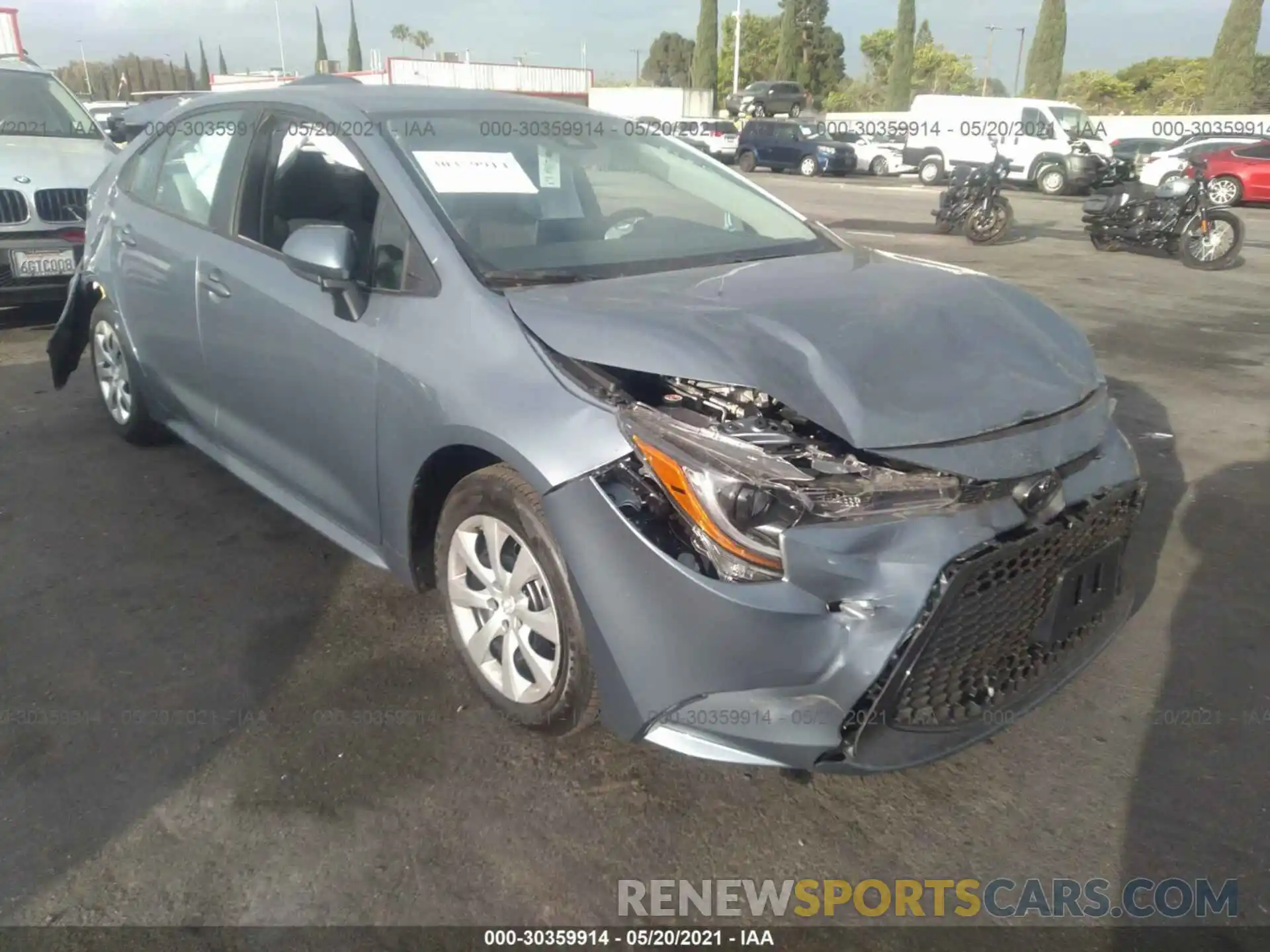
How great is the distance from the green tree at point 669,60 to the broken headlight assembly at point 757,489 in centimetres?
9811

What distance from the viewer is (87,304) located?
198 inches

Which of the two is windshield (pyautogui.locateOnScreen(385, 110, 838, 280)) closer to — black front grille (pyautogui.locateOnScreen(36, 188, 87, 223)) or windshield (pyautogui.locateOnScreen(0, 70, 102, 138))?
black front grille (pyautogui.locateOnScreen(36, 188, 87, 223))

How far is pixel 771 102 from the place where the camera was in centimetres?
4156

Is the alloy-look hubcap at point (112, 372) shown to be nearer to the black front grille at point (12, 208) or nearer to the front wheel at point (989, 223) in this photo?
the black front grille at point (12, 208)

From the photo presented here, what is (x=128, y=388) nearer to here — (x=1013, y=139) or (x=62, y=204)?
(x=62, y=204)

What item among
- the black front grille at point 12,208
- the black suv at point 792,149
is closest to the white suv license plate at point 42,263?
the black front grille at point 12,208

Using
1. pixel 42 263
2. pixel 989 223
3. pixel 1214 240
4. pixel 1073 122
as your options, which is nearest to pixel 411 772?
pixel 42 263

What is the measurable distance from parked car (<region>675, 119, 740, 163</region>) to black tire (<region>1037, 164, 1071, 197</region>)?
36.4 feet

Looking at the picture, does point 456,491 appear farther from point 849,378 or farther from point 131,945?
point 131,945

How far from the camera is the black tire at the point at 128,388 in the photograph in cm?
466

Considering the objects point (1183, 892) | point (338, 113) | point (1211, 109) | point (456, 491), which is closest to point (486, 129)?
point (338, 113)

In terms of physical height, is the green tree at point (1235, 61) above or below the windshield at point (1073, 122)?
above

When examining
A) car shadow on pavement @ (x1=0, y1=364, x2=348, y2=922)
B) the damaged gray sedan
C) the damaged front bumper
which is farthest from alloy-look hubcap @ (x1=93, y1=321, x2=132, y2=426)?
the damaged front bumper

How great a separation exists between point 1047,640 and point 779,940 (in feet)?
3.29
